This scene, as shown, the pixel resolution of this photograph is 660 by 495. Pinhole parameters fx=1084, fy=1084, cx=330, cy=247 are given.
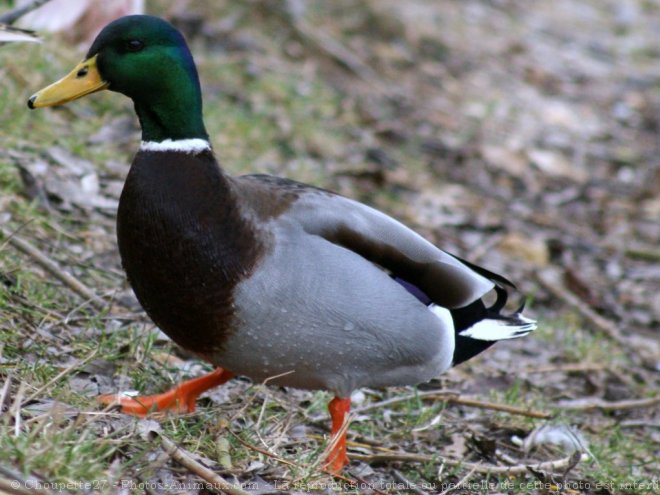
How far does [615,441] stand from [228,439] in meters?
2.01

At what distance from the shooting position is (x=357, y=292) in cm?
364

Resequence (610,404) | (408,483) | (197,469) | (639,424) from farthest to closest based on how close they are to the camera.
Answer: (610,404), (639,424), (408,483), (197,469)

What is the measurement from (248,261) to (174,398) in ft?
2.23

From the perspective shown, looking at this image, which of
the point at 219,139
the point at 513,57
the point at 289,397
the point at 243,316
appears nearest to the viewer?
the point at 243,316

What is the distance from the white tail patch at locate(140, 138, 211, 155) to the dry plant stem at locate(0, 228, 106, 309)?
896 millimetres

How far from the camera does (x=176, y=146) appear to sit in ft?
11.9

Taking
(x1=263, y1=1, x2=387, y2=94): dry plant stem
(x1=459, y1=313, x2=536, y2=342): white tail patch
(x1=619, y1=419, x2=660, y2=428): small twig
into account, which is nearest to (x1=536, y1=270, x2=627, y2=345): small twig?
(x1=619, y1=419, x2=660, y2=428): small twig

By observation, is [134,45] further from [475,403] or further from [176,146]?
→ [475,403]

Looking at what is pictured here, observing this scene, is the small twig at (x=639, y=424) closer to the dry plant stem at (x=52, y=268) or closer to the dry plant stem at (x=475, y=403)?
the dry plant stem at (x=475, y=403)

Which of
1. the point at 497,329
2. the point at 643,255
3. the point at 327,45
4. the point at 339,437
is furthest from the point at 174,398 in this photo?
the point at 327,45

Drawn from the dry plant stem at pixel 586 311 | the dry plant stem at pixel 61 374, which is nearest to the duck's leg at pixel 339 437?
the dry plant stem at pixel 61 374

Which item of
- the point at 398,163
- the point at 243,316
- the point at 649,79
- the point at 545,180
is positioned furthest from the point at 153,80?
the point at 649,79

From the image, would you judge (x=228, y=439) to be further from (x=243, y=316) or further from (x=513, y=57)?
(x=513, y=57)

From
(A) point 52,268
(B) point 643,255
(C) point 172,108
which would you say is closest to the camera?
(C) point 172,108
